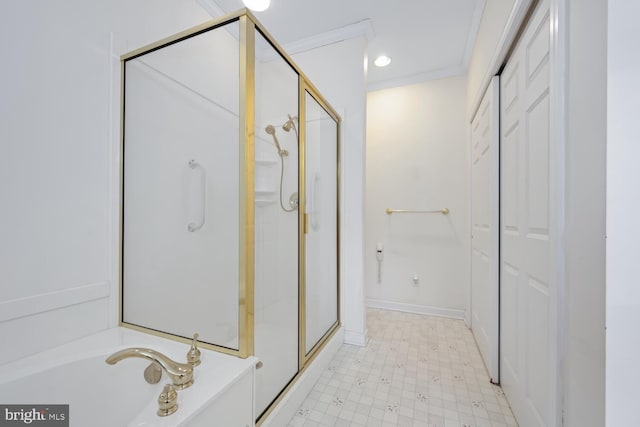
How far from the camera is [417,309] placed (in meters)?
2.80

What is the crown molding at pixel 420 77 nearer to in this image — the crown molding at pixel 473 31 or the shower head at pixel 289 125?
the crown molding at pixel 473 31

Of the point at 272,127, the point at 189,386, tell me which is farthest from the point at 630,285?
the point at 272,127

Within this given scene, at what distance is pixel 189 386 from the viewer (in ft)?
2.82

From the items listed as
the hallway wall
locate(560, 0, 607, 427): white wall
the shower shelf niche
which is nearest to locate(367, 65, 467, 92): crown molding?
locate(560, 0, 607, 427): white wall

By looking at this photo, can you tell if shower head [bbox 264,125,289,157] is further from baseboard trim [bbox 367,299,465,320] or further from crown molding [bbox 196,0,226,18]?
baseboard trim [bbox 367,299,465,320]

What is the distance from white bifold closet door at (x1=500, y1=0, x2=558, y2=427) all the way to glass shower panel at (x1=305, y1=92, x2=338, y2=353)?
3.81 ft

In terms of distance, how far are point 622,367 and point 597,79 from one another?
0.73 metres

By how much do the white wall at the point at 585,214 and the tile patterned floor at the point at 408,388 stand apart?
723mm

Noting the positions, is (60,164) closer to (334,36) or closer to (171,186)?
(171,186)

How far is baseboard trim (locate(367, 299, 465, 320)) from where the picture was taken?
2.66 m

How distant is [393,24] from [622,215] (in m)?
2.16

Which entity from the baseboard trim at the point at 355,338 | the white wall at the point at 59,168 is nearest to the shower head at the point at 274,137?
the white wall at the point at 59,168

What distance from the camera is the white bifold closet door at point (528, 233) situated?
0.99 m

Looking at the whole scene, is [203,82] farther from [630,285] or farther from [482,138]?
[482,138]
